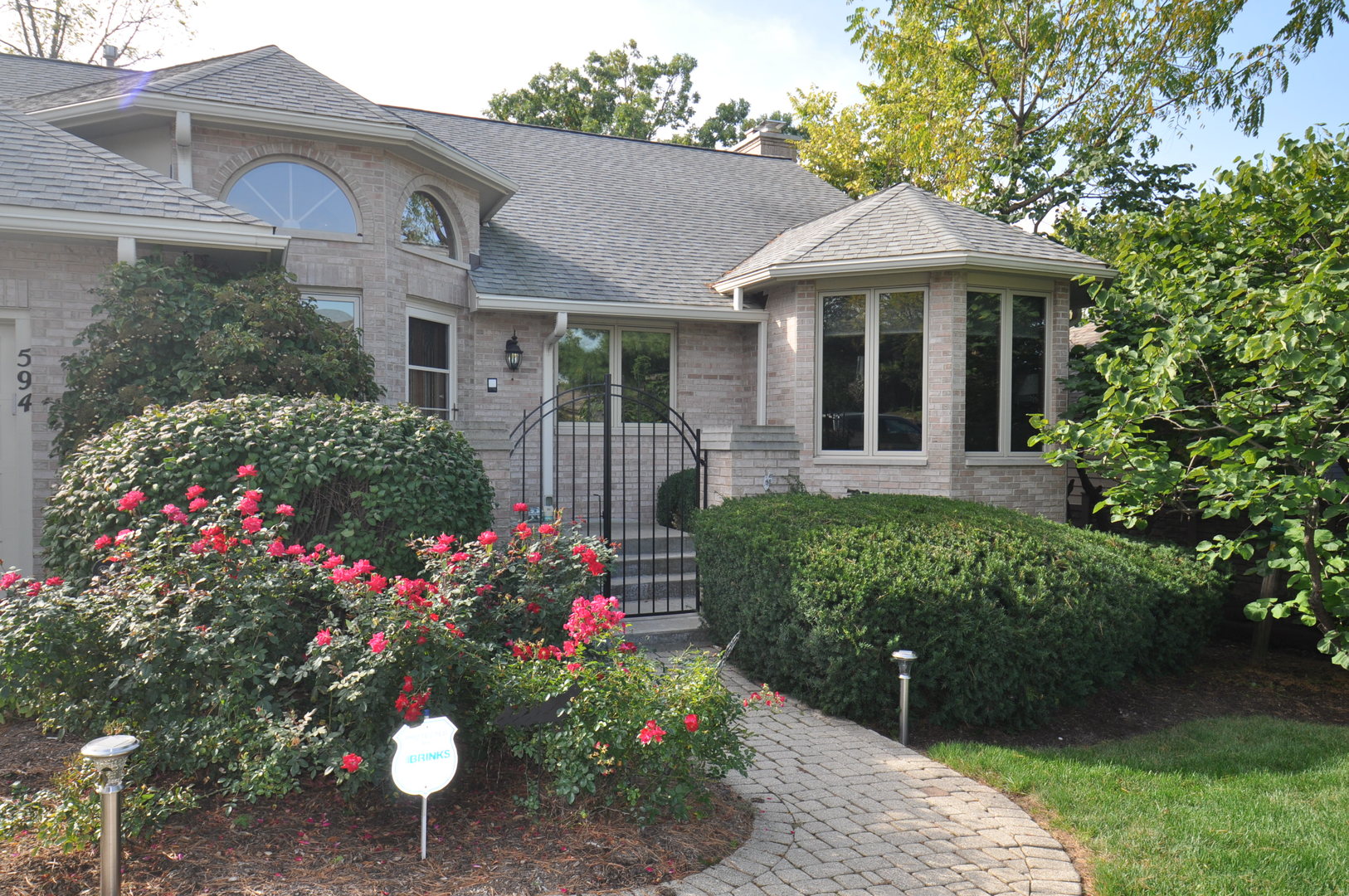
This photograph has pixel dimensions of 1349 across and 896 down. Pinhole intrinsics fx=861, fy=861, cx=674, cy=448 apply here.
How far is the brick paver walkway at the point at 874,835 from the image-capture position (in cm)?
350

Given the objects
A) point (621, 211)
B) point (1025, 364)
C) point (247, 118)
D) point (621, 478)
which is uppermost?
point (621, 211)

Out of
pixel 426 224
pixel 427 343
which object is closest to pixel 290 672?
pixel 427 343

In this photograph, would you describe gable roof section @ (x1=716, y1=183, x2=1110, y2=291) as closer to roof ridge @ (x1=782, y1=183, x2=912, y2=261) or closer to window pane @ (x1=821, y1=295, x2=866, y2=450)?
roof ridge @ (x1=782, y1=183, x2=912, y2=261)

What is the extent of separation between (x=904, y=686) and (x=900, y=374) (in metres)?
5.58

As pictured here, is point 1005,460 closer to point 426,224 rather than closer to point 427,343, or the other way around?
point 427,343

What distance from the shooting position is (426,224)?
998 centimetres

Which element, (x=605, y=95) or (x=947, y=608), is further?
(x=605, y=95)

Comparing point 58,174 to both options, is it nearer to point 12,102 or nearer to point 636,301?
point 12,102

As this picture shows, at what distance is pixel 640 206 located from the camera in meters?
13.9

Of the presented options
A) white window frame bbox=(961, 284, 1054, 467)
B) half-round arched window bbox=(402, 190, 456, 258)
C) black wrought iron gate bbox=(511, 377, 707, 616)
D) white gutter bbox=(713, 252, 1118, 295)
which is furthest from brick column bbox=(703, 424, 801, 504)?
half-round arched window bbox=(402, 190, 456, 258)

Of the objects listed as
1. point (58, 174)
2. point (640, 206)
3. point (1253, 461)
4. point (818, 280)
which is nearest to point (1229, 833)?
point (1253, 461)

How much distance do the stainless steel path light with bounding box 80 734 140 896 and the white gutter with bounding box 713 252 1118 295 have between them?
8.47 m

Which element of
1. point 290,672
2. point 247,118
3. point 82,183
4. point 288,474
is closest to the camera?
point 290,672

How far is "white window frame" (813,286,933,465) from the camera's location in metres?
9.99
